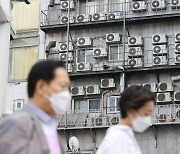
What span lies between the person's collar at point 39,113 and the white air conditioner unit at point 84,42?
1924 centimetres

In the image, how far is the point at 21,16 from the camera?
78.9ft

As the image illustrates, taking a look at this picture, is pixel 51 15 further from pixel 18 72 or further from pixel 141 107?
pixel 141 107

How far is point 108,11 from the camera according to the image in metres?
22.9

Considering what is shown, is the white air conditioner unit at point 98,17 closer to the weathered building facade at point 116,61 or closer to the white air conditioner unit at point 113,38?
the weathered building facade at point 116,61

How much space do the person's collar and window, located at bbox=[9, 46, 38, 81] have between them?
20.3 metres

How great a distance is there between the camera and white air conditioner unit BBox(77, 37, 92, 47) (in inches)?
884

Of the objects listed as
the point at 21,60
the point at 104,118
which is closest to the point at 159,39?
the point at 104,118

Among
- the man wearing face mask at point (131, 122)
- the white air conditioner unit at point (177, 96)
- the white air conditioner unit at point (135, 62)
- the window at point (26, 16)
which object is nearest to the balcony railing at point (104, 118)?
the white air conditioner unit at point (177, 96)

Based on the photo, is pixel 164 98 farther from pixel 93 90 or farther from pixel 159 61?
pixel 93 90

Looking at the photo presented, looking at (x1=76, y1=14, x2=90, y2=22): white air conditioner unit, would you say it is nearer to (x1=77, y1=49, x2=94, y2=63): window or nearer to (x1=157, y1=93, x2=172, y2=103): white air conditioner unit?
(x1=77, y1=49, x2=94, y2=63): window

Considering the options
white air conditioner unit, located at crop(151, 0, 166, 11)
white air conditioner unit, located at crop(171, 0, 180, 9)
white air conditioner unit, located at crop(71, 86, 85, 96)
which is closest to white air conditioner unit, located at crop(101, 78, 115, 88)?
white air conditioner unit, located at crop(71, 86, 85, 96)

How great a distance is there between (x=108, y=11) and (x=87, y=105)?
385 cm

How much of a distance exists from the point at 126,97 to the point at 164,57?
17612 mm

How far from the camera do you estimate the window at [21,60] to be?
23.5 metres
